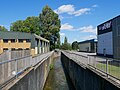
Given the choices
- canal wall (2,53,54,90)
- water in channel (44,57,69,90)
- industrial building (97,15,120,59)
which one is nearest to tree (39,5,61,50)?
industrial building (97,15,120,59)

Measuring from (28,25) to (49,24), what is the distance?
13.3 m

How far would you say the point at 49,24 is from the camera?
281 ft

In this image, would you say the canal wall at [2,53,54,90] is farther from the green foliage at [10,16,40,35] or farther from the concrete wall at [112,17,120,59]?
the green foliage at [10,16,40,35]

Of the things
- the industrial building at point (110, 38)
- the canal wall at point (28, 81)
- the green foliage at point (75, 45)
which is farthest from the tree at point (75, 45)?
the canal wall at point (28, 81)

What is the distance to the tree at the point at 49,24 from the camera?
84.9 m

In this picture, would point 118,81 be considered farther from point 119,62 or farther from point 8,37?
point 8,37

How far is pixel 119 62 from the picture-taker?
1058cm

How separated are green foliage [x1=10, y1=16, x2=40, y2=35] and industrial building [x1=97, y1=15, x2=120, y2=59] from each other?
31348 millimetres

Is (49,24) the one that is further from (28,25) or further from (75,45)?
(75,45)

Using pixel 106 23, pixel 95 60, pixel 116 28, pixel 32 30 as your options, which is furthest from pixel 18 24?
pixel 95 60

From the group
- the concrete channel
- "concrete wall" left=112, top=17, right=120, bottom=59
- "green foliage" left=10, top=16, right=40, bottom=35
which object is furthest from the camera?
"green foliage" left=10, top=16, right=40, bottom=35

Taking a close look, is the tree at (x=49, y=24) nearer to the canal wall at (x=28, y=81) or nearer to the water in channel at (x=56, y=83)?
the water in channel at (x=56, y=83)

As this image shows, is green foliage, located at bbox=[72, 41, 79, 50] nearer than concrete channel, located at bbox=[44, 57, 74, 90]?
No

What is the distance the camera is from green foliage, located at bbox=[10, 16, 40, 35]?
8744 centimetres
